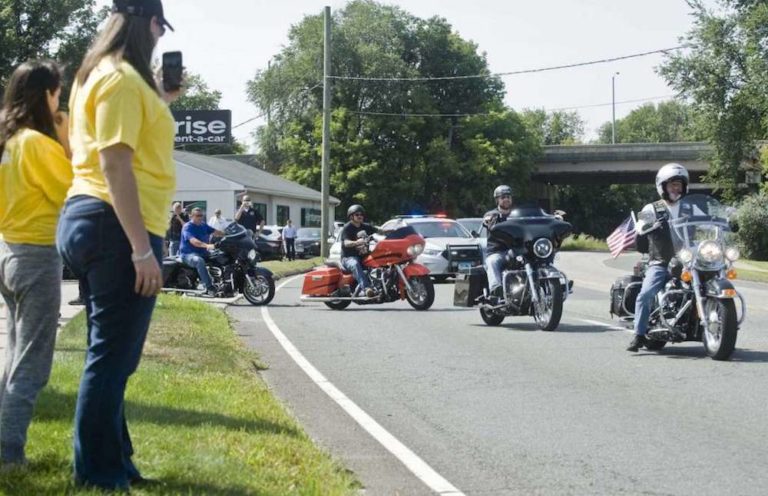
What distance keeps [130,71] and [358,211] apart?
14.7 m

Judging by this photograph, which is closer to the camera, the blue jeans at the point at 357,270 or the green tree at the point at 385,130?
the blue jeans at the point at 357,270

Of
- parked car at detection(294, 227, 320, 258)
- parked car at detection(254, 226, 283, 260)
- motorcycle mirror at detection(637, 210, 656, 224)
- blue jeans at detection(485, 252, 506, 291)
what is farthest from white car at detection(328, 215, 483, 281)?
parked car at detection(294, 227, 320, 258)

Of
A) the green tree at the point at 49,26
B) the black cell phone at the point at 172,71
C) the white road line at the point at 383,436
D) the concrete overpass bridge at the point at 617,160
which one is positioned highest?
the green tree at the point at 49,26

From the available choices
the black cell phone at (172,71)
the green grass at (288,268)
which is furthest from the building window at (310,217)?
the black cell phone at (172,71)

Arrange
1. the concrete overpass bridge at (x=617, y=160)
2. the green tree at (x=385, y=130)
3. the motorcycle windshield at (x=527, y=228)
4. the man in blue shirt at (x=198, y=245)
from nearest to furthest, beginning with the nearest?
the motorcycle windshield at (x=527, y=228) < the man in blue shirt at (x=198, y=245) < the green tree at (x=385, y=130) < the concrete overpass bridge at (x=617, y=160)

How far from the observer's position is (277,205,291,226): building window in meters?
65.1

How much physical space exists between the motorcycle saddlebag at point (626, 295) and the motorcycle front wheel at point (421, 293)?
249 inches

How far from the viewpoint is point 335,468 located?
6406 mm

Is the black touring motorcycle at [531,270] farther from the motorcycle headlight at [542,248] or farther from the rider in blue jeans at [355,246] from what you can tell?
the rider in blue jeans at [355,246]

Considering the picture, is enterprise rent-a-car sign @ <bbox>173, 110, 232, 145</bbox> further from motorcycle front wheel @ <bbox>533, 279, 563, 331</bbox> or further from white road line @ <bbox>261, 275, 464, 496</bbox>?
white road line @ <bbox>261, 275, 464, 496</bbox>

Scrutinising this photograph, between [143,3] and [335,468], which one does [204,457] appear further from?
[143,3]

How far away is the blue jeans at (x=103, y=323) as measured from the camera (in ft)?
15.9

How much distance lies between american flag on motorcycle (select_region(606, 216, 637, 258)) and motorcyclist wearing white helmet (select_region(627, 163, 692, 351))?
0.56m

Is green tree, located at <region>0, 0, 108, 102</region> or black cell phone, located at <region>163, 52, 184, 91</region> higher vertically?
green tree, located at <region>0, 0, 108, 102</region>
